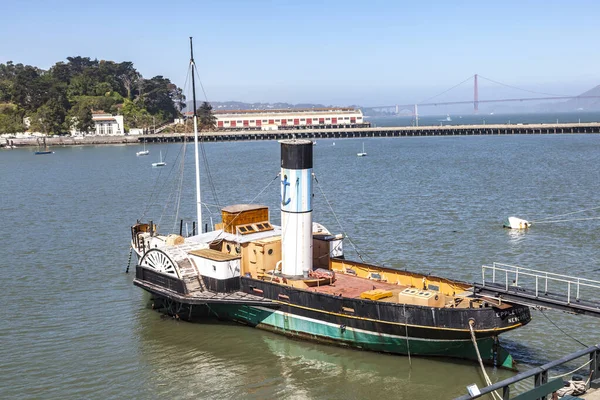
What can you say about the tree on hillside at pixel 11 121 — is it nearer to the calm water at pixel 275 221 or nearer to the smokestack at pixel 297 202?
the calm water at pixel 275 221

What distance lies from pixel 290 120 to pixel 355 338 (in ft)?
541

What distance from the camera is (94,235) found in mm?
40219

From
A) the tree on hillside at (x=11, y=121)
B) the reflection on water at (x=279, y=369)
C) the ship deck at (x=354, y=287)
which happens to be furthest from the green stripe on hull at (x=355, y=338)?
the tree on hillside at (x=11, y=121)

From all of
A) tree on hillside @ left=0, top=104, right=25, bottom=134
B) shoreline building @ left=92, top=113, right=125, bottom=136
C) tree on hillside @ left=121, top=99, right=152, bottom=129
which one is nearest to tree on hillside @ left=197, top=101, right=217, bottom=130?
tree on hillside @ left=121, top=99, right=152, bottom=129

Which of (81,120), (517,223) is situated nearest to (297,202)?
(517,223)

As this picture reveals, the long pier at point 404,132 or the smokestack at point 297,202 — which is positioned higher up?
the long pier at point 404,132

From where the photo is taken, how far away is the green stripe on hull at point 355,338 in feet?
60.5

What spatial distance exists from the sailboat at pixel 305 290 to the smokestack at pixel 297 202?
0.12ft

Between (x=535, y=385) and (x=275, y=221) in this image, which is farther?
(x=275, y=221)

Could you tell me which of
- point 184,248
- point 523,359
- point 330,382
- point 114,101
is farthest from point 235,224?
point 114,101

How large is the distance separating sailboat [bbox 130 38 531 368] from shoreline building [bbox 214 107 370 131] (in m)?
157

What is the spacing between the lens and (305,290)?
20500 millimetres

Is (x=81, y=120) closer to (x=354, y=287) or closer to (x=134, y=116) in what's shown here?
(x=134, y=116)

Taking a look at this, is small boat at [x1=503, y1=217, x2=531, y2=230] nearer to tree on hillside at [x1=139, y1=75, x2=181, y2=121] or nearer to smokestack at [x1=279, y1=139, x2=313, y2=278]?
smokestack at [x1=279, y1=139, x2=313, y2=278]
